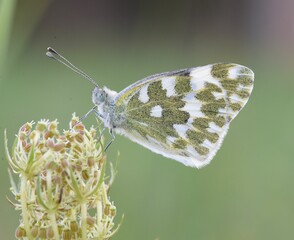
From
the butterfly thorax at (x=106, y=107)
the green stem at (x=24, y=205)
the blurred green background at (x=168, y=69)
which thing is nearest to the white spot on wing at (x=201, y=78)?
the butterfly thorax at (x=106, y=107)

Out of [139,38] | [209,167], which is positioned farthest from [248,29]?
[209,167]

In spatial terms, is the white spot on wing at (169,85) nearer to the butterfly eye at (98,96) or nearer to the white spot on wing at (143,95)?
the white spot on wing at (143,95)

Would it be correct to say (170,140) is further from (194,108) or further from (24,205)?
(24,205)

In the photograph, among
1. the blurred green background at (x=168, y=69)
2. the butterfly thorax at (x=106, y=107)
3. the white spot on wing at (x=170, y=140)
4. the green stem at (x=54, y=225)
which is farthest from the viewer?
the blurred green background at (x=168, y=69)

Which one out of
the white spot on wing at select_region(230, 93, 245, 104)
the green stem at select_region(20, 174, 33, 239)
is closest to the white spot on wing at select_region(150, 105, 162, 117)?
the white spot on wing at select_region(230, 93, 245, 104)

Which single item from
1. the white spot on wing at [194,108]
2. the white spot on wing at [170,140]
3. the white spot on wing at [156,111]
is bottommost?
the white spot on wing at [170,140]

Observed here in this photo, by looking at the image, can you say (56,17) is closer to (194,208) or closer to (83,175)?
(194,208)

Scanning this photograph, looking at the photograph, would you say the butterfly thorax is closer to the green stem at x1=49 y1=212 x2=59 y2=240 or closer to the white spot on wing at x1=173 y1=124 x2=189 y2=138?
the white spot on wing at x1=173 y1=124 x2=189 y2=138
